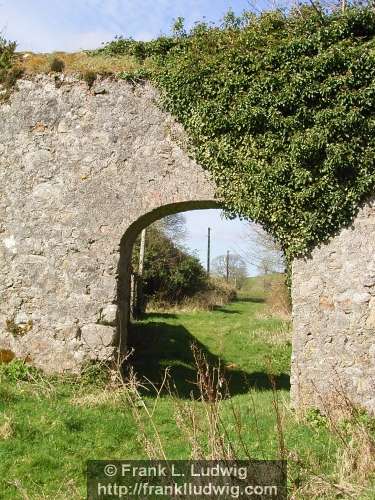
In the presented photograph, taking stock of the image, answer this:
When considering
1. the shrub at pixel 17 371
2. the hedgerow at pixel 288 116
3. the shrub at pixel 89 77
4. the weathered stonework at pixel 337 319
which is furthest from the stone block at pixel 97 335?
the shrub at pixel 89 77

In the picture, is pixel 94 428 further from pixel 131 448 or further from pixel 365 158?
pixel 365 158

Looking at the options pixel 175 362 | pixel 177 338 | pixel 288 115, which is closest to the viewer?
pixel 288 115

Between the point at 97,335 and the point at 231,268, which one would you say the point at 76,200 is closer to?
the point at 97,335

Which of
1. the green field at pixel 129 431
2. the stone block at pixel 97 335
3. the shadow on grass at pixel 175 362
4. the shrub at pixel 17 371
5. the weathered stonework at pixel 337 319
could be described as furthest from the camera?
the shadow on grass at pixel 175 362

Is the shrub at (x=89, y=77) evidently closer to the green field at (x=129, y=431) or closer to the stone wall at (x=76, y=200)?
the stone wall at (x=76, y=200)

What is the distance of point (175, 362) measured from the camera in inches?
416

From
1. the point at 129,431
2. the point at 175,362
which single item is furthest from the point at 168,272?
the point at 129,431

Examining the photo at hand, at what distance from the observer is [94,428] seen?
19.4 feet

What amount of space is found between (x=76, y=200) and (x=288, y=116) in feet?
10.1

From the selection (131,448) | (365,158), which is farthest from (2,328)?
(365,158)

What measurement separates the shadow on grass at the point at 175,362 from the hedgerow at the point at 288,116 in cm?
225

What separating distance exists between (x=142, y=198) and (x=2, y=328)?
2.71 meters

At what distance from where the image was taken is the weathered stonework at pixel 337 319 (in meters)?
6.52

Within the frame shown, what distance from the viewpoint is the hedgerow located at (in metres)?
6.54
